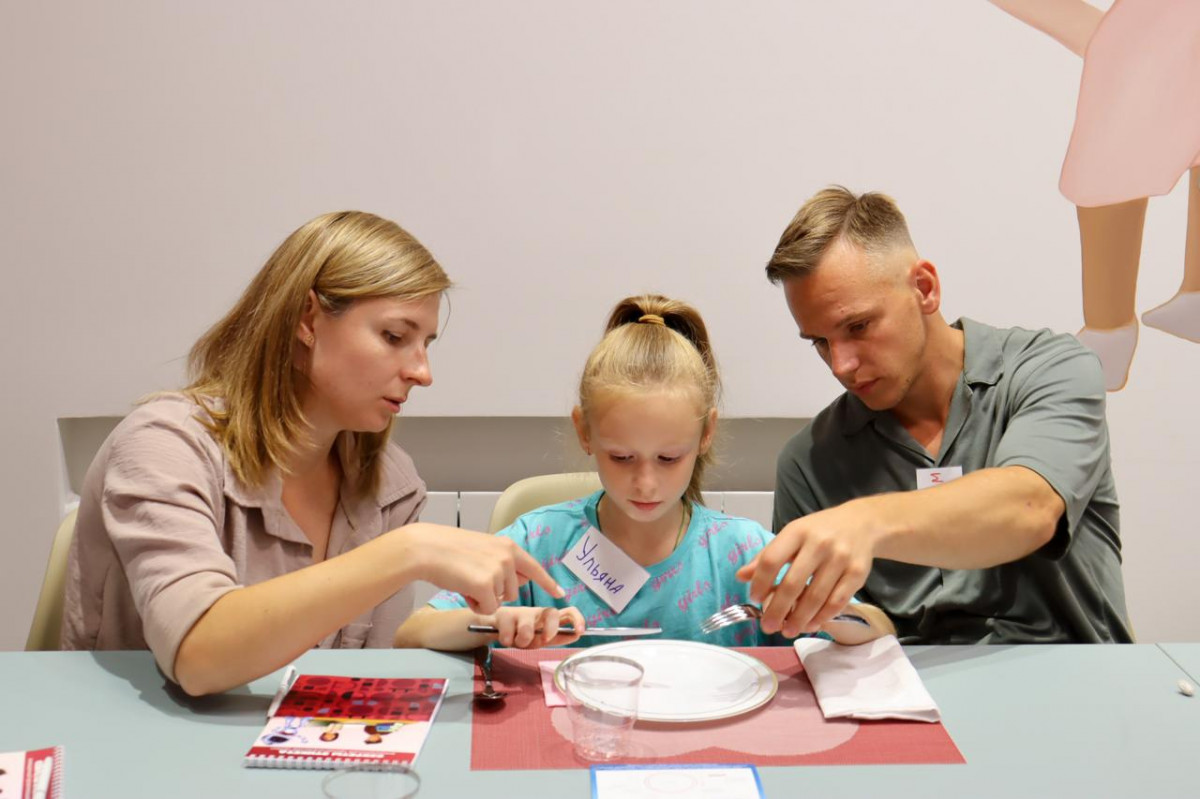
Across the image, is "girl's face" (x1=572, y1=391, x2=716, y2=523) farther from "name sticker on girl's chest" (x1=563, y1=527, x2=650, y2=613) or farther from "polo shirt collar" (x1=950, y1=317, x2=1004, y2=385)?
"polo shirt collar" (x1=950, y1=317, x2=1004, y2=385)

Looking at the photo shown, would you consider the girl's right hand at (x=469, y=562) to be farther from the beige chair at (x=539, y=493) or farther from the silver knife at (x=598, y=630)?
the beige chair at (x=539, y=493)

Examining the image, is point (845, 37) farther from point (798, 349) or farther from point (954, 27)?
point (798, 349)

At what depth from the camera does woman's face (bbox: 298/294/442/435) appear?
1.76 m

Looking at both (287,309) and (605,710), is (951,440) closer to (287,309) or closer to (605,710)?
(605,710)

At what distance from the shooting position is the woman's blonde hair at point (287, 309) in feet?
5.68

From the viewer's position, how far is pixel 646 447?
5.48 feet

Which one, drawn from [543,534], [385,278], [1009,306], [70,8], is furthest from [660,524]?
[70,8]

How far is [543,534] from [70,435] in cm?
175

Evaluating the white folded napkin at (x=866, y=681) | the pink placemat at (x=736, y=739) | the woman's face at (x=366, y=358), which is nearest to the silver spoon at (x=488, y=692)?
the pink placemat at (x=736, y=739)

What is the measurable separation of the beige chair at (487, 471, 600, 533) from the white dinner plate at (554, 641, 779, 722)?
0.62 metres

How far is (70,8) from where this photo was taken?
274cm

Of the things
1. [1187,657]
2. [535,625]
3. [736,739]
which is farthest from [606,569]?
[1187,657]

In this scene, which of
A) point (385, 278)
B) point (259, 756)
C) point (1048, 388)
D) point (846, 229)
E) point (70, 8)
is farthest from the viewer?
point (70, 8)

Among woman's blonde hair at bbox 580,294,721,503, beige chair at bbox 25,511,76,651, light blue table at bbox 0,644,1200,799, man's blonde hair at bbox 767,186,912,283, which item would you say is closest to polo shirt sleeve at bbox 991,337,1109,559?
light blue table at bbox 0,644,1200,799
